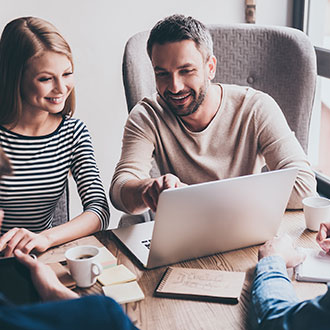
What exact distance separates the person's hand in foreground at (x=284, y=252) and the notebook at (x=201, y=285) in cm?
8

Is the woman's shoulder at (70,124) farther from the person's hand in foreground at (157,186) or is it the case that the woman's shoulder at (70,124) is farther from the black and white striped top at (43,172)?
the person's hand in foreground at (157,186)

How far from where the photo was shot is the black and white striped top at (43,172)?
5.10ft

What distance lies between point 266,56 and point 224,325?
1288 millimetres

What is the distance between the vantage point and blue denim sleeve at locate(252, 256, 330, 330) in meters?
0.75

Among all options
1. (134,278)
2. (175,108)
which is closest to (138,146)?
(175,108)

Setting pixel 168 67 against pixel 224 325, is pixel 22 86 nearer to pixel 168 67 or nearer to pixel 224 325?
pixel 168 67

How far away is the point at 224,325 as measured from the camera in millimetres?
916

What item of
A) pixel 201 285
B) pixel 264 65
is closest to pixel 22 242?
pixel 201 285

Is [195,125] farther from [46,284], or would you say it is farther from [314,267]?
[46,284]

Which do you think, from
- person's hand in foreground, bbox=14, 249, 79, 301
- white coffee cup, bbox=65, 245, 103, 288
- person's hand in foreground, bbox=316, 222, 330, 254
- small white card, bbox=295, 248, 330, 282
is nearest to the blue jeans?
person's hand in foreground, bbox=14, 249, 79, 301

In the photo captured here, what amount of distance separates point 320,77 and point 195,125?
123 cm

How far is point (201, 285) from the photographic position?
1.04m

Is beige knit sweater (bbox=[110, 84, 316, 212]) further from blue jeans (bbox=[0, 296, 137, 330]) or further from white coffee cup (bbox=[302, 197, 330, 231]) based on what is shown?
blue jeans (bbox=[0, 296, 137, 330])

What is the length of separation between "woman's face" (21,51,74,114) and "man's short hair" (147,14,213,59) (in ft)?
0.98
